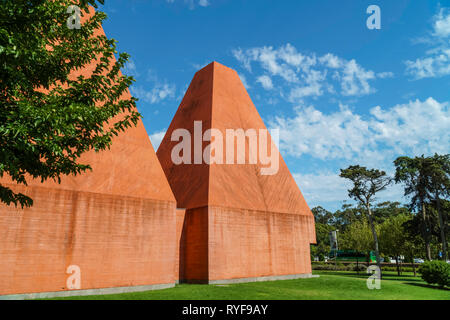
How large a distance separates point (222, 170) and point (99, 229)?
8624 millimetres

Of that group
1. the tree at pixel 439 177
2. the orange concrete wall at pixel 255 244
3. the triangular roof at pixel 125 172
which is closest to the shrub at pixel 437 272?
the orange concrete wall at pixel 255 244

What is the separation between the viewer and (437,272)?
19.1 metres

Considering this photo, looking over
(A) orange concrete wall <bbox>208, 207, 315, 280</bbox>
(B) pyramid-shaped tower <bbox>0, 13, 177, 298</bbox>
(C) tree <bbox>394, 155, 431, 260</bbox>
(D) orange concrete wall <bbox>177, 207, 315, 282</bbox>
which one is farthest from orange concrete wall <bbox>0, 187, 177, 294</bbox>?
(C) tree <bbox>394, 155, 431, 260</bbox>

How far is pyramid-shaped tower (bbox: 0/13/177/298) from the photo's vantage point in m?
11.4

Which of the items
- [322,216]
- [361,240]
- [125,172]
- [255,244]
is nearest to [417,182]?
[361,240]

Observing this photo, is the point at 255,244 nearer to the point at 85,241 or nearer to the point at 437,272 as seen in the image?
the point at 85,241

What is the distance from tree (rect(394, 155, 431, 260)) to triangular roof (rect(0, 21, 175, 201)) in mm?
28250

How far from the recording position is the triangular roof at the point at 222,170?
61.5 ft

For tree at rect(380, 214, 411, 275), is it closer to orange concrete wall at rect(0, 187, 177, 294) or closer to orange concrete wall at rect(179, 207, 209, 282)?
orange concrete wall at rect(179, 207, 209, 282)
